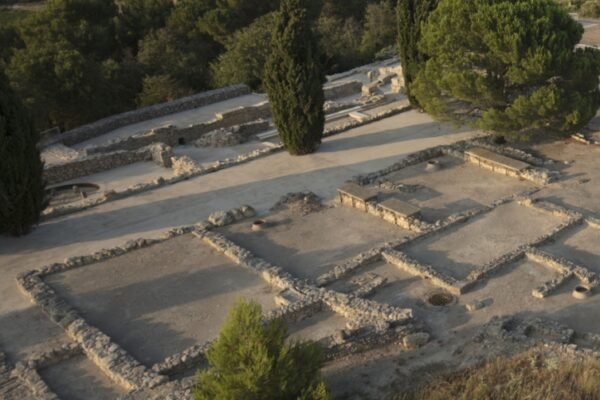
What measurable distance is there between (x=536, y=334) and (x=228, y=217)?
9.57m

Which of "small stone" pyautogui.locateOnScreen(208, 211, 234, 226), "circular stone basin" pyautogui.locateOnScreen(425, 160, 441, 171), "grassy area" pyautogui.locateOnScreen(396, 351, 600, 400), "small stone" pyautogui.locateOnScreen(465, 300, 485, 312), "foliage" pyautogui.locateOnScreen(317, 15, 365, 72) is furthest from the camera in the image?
"foliage" pyautogui.locateOnScreen(317, 15, 365, 72)


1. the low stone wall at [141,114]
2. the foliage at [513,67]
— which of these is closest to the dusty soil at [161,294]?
the foliage at [513,67]

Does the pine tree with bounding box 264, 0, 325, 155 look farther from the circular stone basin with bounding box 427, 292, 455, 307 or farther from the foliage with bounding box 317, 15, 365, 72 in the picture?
the foliage with bounding box 317, 15, 365, 72

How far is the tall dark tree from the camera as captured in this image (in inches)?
1043

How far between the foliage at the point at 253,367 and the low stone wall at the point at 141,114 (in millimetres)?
19164

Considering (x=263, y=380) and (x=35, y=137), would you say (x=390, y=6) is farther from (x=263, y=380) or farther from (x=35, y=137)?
(x=263, y=380)

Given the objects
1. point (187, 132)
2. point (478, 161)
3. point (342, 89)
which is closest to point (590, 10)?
point (342, 89)

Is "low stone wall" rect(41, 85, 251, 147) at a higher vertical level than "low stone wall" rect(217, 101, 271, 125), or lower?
higher

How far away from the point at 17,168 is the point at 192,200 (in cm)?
545

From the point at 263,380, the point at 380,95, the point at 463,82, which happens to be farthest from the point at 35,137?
the point at 380,95

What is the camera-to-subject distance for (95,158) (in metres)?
25.8

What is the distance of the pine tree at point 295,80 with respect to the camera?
23.6 metres

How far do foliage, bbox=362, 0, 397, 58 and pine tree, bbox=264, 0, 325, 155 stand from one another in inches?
870

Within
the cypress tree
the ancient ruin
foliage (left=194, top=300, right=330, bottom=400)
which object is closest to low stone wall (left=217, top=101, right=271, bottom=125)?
the ancient ruin
